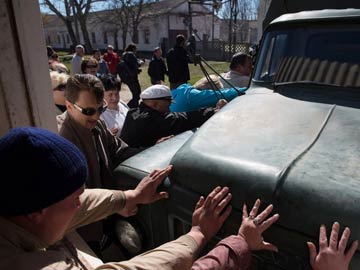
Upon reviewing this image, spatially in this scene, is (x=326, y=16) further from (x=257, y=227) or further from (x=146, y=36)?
(x=146, y=36)

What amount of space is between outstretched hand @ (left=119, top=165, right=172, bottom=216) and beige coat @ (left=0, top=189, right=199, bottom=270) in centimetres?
5

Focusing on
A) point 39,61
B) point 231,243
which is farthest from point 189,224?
point 39,61

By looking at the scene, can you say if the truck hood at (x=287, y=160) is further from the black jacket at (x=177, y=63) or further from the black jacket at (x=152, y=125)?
the black jacket at (x=177, y=63)

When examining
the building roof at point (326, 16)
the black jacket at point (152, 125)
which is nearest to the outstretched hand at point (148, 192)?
the black jacket at point (152, 125)

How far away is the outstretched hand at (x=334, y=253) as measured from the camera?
1262 millimetres

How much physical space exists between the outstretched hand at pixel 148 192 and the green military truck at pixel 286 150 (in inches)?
1.9

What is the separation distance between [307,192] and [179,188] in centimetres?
65

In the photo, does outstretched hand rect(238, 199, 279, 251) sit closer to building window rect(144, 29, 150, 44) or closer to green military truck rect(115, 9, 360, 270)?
green military truck rect(115, 9, 360, 270)

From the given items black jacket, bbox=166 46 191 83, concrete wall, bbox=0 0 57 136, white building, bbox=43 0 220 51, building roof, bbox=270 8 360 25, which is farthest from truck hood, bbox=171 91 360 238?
white building, bbox=43 0 220 51

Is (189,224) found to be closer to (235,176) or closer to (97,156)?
(235,176)

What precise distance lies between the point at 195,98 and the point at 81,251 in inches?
84.8

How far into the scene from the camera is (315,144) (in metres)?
1.68

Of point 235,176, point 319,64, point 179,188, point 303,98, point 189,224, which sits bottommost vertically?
point 189,224

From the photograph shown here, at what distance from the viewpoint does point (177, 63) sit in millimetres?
7527
